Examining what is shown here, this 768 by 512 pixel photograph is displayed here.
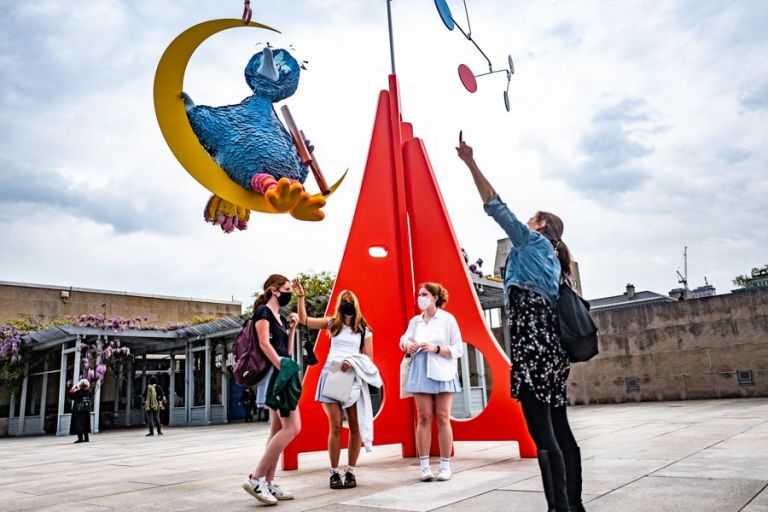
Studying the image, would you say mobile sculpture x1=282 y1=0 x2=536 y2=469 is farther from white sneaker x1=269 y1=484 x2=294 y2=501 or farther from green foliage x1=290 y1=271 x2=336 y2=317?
green foliage x1=290 y1=271 x2=336 y2=317

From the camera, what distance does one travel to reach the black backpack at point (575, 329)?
2.62m

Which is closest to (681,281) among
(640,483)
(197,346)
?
(197,346)

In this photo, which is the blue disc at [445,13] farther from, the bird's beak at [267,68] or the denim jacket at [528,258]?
the denim jacket at [528,258]

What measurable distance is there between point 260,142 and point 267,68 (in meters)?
1.13

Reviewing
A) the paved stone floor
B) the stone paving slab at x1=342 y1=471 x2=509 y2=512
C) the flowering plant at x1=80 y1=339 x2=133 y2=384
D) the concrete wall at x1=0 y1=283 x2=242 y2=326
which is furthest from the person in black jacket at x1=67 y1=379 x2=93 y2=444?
the stone paving slab at x1=342 y1=471 x2=509 y2=512

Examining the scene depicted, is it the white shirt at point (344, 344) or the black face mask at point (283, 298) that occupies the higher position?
the black face mask at point (283, 298)

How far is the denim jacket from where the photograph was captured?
2.70 metres

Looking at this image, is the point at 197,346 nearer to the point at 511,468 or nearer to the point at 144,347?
the point at 144,347

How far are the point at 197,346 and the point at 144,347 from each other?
2247 mm

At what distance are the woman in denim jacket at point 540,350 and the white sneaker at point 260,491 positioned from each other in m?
1.64

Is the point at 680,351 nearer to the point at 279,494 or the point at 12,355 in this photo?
the point at 279,494

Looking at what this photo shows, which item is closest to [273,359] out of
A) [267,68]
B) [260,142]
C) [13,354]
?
[260,142]

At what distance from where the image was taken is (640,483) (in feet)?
11.2

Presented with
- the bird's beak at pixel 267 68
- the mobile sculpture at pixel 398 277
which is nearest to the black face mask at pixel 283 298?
the mobile sculpture at pixel 398 277
